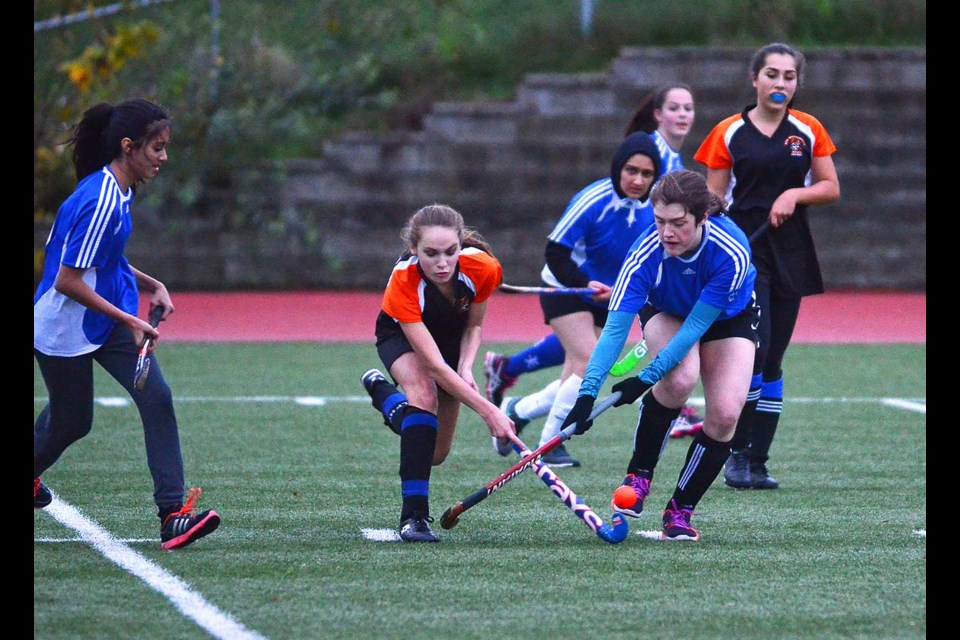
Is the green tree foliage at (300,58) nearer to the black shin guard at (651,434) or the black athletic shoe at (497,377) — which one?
the black athletic shoe at (497,377)

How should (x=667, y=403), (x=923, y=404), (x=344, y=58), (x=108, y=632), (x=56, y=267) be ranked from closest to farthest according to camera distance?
(x=108, y=632) < (x=56, y=267) < (x=667, y=403) < (x=923, y=404) < (x=344, y=58)

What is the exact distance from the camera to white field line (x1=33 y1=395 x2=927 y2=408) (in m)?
9.39

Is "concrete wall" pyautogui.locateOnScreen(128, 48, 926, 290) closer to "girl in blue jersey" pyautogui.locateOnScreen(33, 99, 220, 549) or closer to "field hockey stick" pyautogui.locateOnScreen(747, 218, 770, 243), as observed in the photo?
"field hockey stick" pyautogui.locateOnScreen(747, 218, 770, 243)

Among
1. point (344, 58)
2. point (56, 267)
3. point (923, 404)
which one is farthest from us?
point (344, 58)

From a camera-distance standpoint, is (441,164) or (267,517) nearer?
(267,517)

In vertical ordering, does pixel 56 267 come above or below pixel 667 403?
above

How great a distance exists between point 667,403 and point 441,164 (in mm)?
12645

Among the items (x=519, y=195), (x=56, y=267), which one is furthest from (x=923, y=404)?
(x=519, y=195)

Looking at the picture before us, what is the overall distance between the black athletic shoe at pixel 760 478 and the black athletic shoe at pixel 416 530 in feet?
6.19

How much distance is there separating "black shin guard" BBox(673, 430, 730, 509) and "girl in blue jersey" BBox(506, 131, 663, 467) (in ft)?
5.42

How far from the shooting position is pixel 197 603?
14.0 ft

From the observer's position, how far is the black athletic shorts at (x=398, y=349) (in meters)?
5.55

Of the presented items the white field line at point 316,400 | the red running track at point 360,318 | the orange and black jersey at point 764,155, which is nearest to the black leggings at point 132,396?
the orange and black jersey at point 764,155

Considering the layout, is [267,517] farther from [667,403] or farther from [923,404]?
[923,404]
